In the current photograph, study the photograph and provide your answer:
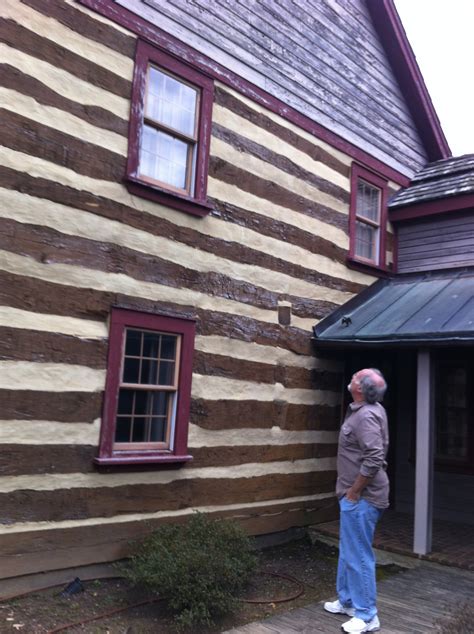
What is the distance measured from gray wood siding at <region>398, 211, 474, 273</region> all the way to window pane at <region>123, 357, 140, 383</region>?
226 inches

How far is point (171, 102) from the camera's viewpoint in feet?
23.0

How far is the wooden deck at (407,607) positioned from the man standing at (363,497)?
0.93ft

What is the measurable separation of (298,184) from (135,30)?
308cm

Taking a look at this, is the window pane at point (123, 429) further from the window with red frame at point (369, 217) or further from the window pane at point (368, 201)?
the window pane at point (368, 201)

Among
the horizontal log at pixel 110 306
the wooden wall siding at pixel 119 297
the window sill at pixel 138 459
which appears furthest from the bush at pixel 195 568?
the horizontal log at pixel 110 306

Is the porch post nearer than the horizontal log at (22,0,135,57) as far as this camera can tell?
No

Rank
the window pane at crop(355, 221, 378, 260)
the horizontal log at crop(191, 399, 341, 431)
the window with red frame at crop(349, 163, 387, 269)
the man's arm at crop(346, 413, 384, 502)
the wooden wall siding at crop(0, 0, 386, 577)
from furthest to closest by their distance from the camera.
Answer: the window pane at crop(355, 221, 378, 260)
the window with red frame at crop(349, 163, 387, 269)
the horizontal log at crop(191, 399, 341, 431)
the wooden wall siding at crop(0, 0, 386, 577)
the man's arm at crop(346, 413, 384, 502)

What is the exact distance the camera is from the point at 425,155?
11.8 m

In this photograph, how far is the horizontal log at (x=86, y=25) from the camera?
580 centimetres

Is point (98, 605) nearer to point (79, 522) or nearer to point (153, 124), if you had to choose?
point (79, 522)

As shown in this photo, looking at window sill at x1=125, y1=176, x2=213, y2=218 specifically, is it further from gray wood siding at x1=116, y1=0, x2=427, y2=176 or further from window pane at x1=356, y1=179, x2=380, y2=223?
window pane at x1=356, y1=179, x2=380, y2=223

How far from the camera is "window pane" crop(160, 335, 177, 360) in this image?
664cm

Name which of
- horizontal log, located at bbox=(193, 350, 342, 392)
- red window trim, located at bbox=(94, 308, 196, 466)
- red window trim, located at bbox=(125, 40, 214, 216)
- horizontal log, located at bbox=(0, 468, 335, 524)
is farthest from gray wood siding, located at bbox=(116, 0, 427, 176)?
horizontal log, located at bbox=(0, 468, 335, 524)

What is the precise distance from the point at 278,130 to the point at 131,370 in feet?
13.4
